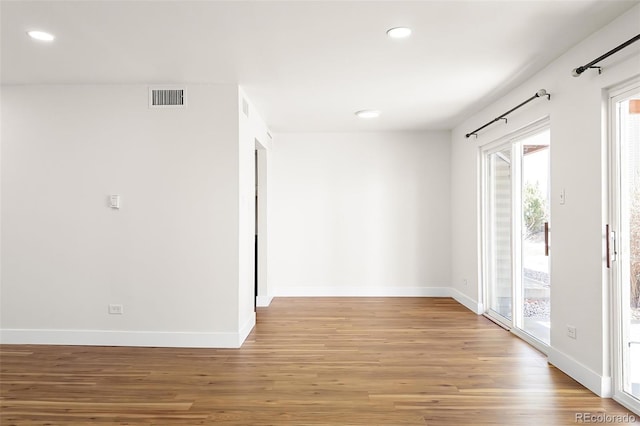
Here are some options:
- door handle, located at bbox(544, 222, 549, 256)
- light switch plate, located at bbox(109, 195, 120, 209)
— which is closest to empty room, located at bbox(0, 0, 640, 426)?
light switch plate, located at bbox(109, 195, 120, 209)

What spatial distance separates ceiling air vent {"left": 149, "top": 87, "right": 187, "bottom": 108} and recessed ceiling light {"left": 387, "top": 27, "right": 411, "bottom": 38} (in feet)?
7.17

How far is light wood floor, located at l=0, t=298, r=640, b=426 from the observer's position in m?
2.65

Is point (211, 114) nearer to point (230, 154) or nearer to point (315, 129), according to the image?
point (230, 154)

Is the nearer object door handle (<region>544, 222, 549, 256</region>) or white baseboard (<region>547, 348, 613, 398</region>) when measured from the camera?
white baseboard (<region>547, 348, 613, 398</region>)

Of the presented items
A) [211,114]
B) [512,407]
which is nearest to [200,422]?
[512,407]

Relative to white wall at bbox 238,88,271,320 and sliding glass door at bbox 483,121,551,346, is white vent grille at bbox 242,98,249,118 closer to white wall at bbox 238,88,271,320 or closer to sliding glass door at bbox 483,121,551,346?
white wall at bbox 238,88,271,320

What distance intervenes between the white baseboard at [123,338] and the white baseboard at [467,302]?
A: 307 cm

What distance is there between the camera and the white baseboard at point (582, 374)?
287cm

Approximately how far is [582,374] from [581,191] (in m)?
1.36

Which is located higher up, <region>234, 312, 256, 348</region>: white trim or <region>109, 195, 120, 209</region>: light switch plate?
<region>109, 195, 120, 209</region>: light switch plate

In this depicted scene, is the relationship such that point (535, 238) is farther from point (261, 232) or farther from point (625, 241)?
point (261, 232)

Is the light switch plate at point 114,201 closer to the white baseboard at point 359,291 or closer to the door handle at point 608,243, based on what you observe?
the white baseboard at point 359,291

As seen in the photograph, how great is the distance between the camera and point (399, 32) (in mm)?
2949

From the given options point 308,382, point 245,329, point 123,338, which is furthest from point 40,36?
point 308,382
